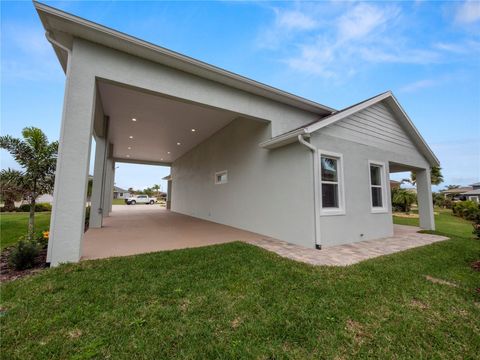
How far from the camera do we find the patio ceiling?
6.79 m

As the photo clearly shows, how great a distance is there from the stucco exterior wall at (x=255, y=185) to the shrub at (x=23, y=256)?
5849mm

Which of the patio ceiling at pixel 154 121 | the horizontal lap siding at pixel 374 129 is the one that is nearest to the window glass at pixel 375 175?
the horizontal lap siding at pixel 374 129

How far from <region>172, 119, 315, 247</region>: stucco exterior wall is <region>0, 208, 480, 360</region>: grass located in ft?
7.24

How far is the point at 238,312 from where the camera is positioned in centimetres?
254

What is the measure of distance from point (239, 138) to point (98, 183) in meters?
6.04

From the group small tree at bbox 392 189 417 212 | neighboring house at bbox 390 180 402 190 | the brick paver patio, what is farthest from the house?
neighboring house at bbox 390 180 402 190

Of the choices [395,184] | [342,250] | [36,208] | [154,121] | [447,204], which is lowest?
[342,250]

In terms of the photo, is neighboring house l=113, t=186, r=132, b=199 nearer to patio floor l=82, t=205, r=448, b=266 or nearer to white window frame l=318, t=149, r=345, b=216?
patio floor l=82, t=205, r=448, b=266

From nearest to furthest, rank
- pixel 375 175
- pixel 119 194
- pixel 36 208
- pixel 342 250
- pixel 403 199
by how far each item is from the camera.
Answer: pixel 342 250, pixel 375 175, pixel 36 208, pixel 403 199, pixel 119 194

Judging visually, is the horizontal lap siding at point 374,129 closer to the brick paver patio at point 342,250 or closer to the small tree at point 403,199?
the brick paver patio at point 342,250

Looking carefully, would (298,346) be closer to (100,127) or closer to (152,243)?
(152,243)

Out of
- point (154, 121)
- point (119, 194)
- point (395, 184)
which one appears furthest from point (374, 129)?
point (119, 194)

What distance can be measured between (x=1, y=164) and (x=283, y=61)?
546 inches

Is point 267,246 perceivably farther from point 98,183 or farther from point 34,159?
point 98,183
